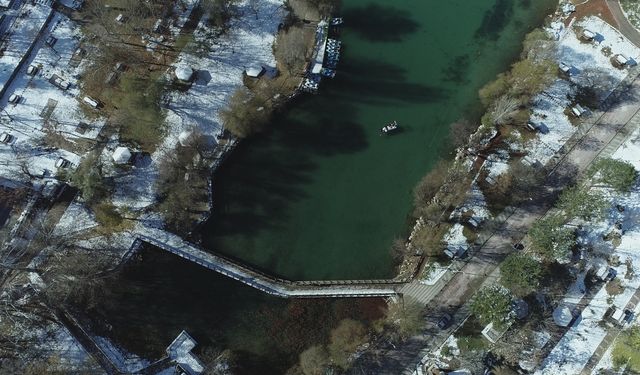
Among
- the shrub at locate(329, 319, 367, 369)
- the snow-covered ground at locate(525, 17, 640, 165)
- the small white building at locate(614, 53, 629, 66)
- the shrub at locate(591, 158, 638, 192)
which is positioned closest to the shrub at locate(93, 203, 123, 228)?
the shrub at locate(329, 319, 367, 369)

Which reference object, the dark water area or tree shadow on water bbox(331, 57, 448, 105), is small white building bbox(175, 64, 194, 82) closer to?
tree shadow on water bbox(331, 57, 448, 105)

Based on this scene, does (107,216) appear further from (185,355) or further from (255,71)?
(255,71)

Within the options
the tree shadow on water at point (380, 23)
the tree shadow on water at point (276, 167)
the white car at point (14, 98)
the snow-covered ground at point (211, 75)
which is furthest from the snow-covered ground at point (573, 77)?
the white car at point (14, 98)

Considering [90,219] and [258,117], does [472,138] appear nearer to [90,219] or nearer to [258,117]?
[258,117]

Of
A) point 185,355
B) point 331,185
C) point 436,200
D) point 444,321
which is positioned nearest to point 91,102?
point 331,185

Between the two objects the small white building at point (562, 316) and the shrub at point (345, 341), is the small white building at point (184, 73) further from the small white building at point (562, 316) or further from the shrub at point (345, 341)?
the small white building at point (562, 316)
